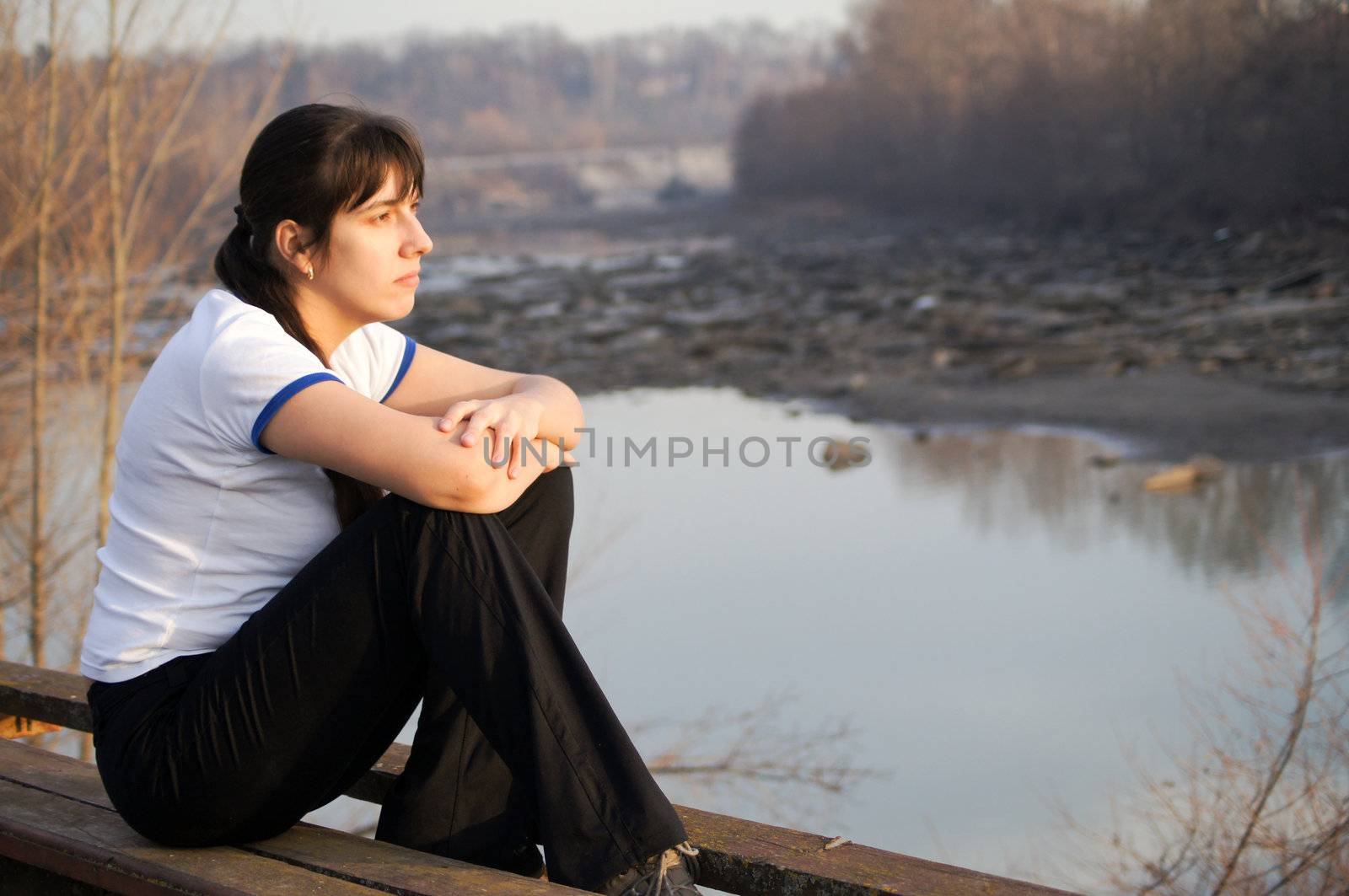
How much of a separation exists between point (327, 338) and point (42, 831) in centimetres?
69

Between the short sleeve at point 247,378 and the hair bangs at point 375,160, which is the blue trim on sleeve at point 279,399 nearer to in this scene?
the short sleeve at point 247,378

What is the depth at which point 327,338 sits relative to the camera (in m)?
1.84

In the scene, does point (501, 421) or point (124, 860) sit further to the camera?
point (501, 421)

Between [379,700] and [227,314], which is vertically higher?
[227,314]

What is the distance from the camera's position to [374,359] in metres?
2.01

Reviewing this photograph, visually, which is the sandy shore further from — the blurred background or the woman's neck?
the woman's neck

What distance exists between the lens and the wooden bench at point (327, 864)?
153 centimetres

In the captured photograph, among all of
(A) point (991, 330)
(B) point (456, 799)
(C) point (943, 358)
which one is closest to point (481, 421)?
(B) point (456, 799)

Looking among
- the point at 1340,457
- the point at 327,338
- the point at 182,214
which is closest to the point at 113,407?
the point at 182,214

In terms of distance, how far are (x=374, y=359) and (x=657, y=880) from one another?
2.86 ft

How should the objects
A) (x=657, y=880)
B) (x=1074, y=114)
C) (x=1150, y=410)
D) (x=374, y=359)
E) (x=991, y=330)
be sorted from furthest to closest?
1. (x=1074, y=114)
2. (x=991, y=330)
3. (x=1150, y=410)
4. (x=374, y=359)
5. (x=657, y=880)

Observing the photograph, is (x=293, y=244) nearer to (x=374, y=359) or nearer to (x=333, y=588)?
(x=374, y=359)

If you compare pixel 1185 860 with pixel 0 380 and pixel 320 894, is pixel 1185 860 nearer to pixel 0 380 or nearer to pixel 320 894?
→ pixel 320 894

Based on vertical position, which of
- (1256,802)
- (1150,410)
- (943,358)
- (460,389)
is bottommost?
(1256,802)
